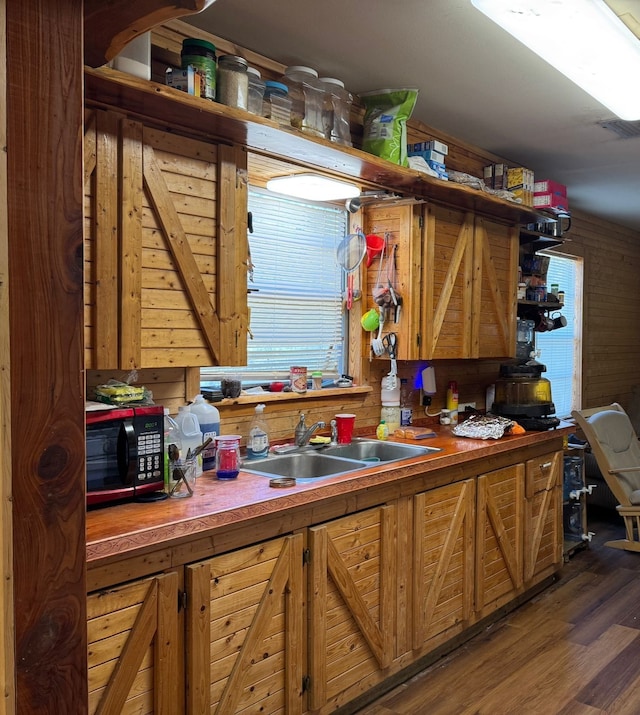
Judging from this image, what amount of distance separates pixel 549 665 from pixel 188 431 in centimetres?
193

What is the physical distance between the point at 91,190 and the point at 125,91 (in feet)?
1.02

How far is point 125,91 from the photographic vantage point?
1979 mm

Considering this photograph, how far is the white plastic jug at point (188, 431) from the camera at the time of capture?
238cm

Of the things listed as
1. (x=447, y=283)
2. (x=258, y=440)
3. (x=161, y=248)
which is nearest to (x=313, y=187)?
(x=447, y=283)

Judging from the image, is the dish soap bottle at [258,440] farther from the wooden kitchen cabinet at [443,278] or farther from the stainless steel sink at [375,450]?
the wooden kitchen cabinet at [443,278]

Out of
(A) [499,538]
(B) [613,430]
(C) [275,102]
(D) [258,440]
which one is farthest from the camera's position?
(B) [613,430]

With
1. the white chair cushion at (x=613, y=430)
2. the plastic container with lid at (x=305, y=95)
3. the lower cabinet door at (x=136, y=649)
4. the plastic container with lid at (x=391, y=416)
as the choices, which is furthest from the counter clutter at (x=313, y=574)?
the plastic container with lid at (x=305, y=95)

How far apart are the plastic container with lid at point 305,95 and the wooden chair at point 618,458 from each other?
8.99 ft

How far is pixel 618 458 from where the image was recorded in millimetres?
4527

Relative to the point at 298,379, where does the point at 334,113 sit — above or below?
above

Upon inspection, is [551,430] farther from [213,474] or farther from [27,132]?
[27,132]

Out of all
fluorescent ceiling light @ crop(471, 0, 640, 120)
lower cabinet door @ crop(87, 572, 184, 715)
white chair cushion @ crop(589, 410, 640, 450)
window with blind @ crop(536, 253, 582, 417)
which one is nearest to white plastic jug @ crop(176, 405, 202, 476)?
lower cabinet door @ crop(87, 572, 184, 715)

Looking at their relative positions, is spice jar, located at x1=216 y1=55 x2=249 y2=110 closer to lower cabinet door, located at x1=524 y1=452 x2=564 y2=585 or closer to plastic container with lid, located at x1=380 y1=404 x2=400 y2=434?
plastic container with lid, located at x1=380 y1=404 x2=400 y2=434

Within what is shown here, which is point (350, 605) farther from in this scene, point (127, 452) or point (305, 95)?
point (305, 95)
